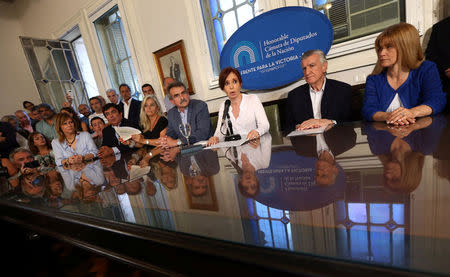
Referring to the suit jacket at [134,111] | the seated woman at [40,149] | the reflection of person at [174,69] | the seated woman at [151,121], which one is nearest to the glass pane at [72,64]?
the suit jacket at [134,111]

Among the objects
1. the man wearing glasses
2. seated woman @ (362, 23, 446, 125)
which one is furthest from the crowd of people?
the man wearing glasses

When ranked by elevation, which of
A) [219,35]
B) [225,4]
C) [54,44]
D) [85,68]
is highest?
[54,44]

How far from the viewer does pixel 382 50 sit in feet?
4.52

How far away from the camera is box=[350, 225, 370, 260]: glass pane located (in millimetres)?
249

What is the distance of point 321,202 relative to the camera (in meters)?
0.36

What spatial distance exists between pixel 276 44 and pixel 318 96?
1.09m

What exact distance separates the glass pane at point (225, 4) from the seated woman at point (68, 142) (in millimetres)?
2543

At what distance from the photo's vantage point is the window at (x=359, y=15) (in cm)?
211

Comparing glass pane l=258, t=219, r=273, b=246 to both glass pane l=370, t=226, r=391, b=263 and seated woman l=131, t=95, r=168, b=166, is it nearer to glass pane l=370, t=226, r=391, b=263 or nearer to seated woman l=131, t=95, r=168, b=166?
glass pane l=370, t=226, r=391, b=263

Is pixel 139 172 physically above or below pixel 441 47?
below

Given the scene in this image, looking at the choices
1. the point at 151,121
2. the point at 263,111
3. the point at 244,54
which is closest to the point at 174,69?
the point at 244,54

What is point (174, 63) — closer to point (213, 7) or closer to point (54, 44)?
point (213, 7)

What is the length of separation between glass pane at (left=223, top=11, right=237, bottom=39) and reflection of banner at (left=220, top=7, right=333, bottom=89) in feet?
1.19

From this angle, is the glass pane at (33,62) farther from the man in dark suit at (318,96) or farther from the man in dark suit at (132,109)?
the man in dark suit at (318,96)
